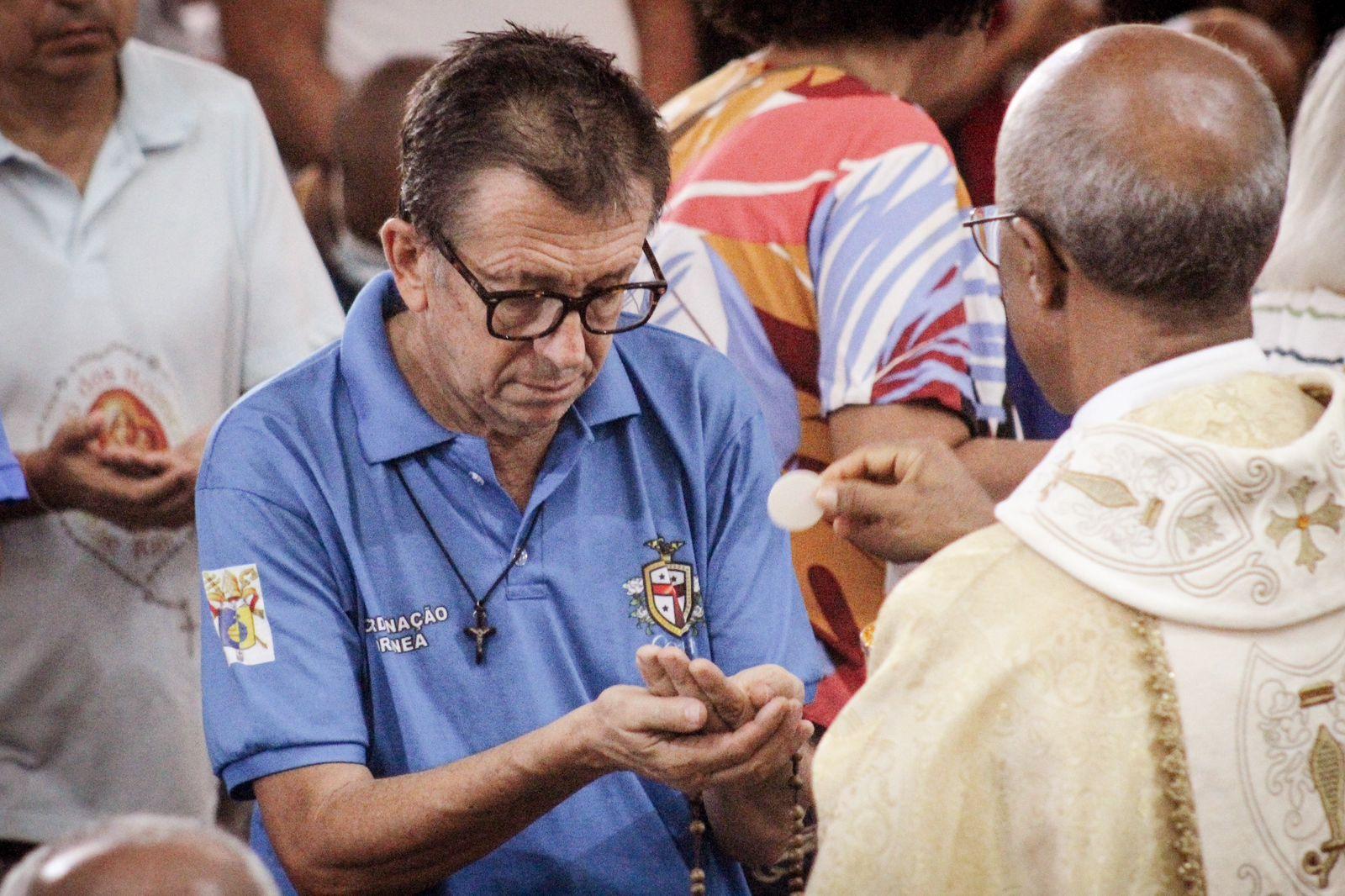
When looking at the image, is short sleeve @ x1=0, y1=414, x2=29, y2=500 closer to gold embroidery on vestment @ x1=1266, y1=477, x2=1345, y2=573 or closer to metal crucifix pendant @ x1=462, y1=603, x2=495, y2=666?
metal crucifix pendant @ x1=462, y1=603, x2=495, y2=666

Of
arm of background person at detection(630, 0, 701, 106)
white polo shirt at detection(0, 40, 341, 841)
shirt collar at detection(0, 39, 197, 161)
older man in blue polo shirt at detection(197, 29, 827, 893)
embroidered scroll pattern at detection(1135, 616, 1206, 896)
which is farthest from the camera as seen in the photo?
arm of background person at detection(630, 0, 701, 106)

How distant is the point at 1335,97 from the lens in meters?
3.21

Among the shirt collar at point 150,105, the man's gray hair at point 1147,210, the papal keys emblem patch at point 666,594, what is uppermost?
the man's gray hair at point 1147,210

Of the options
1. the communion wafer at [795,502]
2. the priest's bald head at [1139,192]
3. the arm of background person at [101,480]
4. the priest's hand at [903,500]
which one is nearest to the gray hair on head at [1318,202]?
the priest's hand at [903,500]

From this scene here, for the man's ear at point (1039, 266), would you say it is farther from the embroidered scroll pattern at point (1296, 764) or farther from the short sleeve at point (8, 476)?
the short sleeve at point (8, 476)

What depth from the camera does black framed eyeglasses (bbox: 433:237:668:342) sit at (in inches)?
85.7

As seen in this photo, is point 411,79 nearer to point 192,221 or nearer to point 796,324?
point 192,221

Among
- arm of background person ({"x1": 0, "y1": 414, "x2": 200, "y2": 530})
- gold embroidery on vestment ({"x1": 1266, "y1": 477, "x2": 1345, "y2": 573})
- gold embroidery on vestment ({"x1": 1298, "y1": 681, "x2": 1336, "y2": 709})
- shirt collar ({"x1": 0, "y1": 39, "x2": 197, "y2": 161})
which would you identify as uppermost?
shirt collar ({"x1": 0, "y1": 39, "x2": 197, "y2": 161})

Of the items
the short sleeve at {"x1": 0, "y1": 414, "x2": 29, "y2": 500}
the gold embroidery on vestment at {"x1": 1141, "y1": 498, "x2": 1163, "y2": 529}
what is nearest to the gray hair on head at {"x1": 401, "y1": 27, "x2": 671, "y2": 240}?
the gold embroidery on vestment at {"x1": 1141, "y1": 498, "x2": 1163, "y2": 529}

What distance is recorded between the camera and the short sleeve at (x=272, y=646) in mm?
2131

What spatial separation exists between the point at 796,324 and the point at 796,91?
408 millimetres

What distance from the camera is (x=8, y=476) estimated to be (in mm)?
2666

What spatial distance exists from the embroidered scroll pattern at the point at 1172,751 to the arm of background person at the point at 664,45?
3.00 meters

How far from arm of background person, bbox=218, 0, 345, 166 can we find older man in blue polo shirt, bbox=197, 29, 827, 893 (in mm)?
2271
